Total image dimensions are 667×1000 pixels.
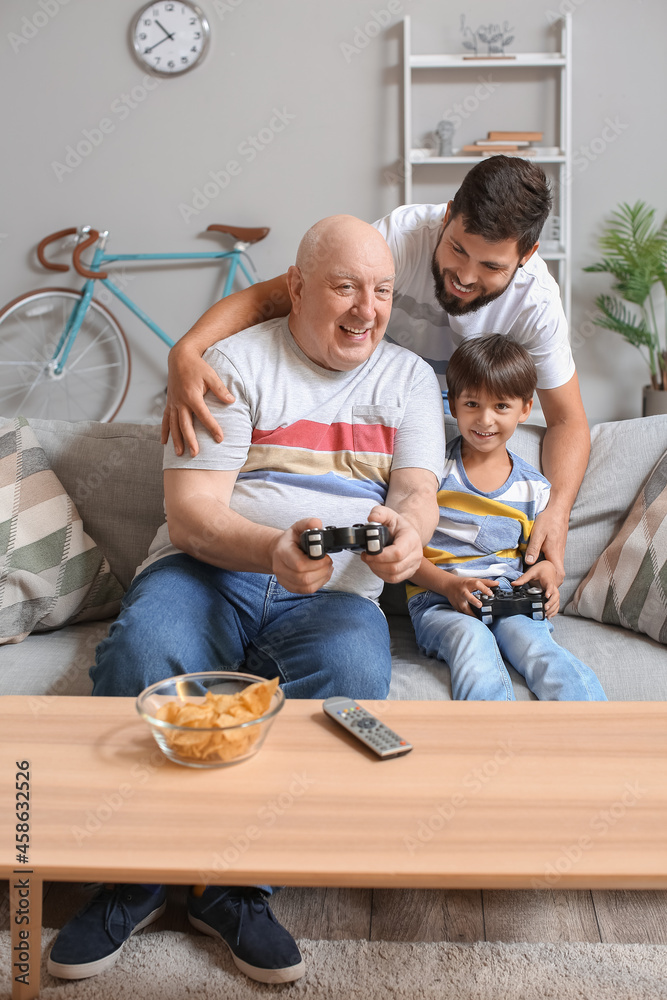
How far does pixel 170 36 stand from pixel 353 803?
4.17 metres

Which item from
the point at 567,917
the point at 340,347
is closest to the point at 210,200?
the point at 340,347

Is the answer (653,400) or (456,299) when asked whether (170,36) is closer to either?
(653,400)

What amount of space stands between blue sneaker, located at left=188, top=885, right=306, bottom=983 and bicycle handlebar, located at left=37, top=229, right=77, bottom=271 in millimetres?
3644

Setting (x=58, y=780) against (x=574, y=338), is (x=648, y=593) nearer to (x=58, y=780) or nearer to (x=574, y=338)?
(x=58, y=780)

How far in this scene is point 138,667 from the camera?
1.25 metres

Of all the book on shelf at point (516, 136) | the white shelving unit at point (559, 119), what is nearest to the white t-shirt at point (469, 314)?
the white shelving unit at point (559, 119)

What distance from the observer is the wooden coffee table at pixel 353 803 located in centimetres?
76

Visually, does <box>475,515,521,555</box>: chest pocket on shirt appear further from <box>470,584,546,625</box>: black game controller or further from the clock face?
the clock face

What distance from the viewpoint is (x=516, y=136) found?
3.92 metres

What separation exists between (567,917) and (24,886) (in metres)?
0.81

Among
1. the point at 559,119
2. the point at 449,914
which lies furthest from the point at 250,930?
the point at 559,119

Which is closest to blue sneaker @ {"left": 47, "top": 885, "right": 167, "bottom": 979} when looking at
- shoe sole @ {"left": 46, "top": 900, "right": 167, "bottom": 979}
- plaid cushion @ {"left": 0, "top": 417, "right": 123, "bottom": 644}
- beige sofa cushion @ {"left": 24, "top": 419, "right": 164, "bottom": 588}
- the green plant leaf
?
shoe sole @ {"left": 46, "top": 900, "right": 167, "bottom": 979}

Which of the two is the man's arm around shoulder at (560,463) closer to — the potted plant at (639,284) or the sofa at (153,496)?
Result: the sofa at (153,496)

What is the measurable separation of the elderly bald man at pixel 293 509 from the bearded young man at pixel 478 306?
6 centimetres
